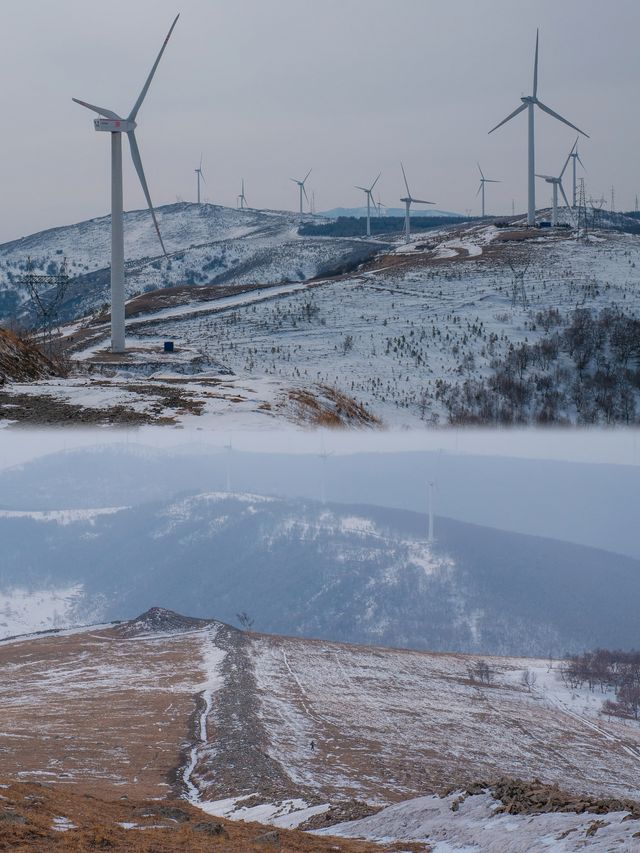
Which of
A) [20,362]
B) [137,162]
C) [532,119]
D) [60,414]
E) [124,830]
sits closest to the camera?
[124,830]

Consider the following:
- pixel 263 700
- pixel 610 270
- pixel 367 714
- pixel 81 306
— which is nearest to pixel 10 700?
pixel 263 700

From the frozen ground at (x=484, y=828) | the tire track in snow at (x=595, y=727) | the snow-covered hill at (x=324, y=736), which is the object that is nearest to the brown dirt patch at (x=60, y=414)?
the snow-covered hill at (x=324, y=736)

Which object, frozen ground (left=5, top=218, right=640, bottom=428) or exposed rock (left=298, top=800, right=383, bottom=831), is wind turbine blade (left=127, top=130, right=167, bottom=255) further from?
exposed rock (left=298, top=800, right=383, bottom=831)

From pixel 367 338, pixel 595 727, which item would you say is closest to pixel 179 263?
pixel 367 338

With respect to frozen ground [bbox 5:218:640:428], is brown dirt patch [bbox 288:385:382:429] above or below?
below

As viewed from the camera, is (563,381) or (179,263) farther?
(179,263)

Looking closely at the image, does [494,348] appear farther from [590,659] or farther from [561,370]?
[590,659]

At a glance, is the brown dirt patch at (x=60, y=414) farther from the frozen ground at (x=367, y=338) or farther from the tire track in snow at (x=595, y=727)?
the tire track in snow at (x=595, y=727)

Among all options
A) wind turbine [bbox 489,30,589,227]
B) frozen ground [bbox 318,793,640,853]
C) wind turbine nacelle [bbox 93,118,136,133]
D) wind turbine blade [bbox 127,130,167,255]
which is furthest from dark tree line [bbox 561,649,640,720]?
wind turbine [bbox 489,30,589,227]

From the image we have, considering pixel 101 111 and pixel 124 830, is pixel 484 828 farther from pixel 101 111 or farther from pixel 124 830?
pixel 101 111
